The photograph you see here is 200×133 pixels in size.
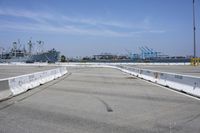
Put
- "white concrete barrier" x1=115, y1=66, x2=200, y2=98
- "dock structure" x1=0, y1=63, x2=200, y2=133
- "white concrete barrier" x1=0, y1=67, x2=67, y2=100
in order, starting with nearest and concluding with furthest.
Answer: "dock structure" x1=0, y1=63, x2=200, y2=133, "white concrete barrier" x1=0, y1=67, x2=67, y2=100, "white concrete barrier" x1=115, y1=66, x2=200, y2=98

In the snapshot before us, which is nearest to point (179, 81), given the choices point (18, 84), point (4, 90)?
point (18, 84)

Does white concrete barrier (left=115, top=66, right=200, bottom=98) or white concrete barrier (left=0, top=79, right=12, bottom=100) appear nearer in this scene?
white concrete barrier (left=0, top=79, right=12, bottom=100)

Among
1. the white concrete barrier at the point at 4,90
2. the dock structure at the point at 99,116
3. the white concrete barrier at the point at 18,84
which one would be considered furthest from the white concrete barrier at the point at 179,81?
the white concrete barrier at the point at 4,90

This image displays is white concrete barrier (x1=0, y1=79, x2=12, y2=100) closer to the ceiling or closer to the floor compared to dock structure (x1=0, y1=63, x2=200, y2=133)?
closer to the ceiling

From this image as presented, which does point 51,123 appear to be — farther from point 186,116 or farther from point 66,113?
point 186,116

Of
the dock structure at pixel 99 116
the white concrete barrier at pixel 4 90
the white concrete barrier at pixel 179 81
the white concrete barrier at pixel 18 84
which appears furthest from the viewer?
the white concrete barrier at pixel 179 81

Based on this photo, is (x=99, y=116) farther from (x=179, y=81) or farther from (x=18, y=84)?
(x=179, y=81)

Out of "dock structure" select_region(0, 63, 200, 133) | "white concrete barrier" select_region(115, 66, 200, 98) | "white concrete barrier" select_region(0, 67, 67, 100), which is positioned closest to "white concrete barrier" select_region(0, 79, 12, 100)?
"white concrete barrier" select_region(0, 67, 67, 100)

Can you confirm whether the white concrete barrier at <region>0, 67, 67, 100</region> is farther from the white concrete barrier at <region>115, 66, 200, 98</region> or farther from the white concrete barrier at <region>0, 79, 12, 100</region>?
the white concrete barrier at <region>115, 66, 200, 98</region>

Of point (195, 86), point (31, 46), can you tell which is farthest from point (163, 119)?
point (31, 46)

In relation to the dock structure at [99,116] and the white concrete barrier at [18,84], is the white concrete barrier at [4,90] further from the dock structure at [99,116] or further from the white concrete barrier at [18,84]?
the dock structure at [99,116]

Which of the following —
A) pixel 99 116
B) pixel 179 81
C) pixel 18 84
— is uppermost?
pixel 18 84

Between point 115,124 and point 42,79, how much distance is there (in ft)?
45.3

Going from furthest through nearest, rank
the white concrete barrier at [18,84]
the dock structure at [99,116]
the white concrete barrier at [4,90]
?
the white concrete barrier at [18,84]
the white concrete barrier at [4,90]
the dock structure at [99,116]
